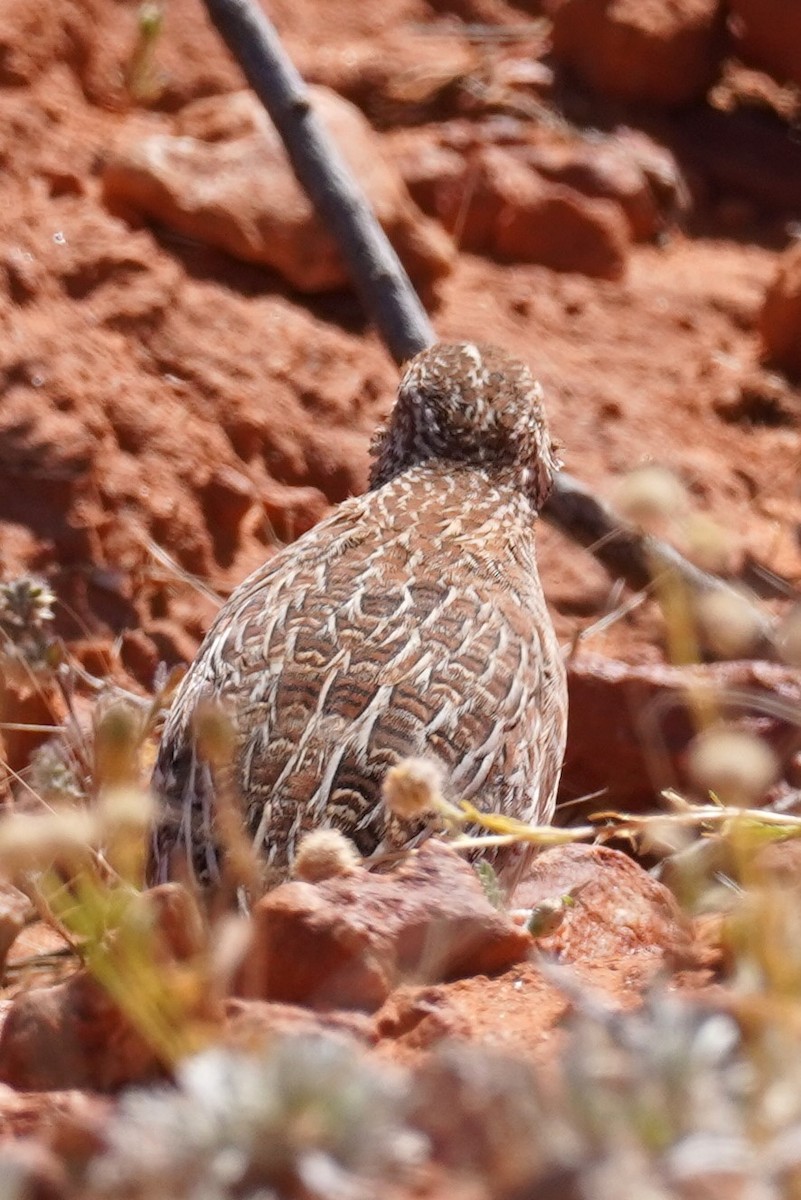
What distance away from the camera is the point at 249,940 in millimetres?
2576

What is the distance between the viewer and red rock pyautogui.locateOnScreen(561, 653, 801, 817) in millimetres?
5488

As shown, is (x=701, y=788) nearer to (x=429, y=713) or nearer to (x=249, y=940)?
(x=429, y=713)

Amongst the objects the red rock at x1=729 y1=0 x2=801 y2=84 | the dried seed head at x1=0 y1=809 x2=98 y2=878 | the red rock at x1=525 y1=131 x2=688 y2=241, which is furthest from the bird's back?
the red rock at x1=729 y1=0 x2=801 y2=84

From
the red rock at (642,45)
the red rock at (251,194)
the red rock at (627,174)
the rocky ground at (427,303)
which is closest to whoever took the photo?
the rocky ground at (427,303)

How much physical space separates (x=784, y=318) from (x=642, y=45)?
6.36 feet

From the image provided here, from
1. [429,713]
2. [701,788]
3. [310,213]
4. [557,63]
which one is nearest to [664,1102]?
[429,713]

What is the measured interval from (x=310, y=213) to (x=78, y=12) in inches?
56.1

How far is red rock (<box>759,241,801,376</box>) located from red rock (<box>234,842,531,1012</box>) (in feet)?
18.6

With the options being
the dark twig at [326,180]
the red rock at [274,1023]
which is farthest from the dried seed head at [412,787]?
the dark twig at [326,180]

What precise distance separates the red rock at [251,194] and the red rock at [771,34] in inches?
106

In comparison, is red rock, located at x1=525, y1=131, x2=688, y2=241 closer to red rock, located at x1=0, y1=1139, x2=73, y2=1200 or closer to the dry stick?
the dry stick

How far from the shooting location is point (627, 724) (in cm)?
553

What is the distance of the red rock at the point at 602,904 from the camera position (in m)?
3.70

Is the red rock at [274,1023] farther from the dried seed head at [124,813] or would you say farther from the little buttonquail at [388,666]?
the little buttonquail at [388,666]
